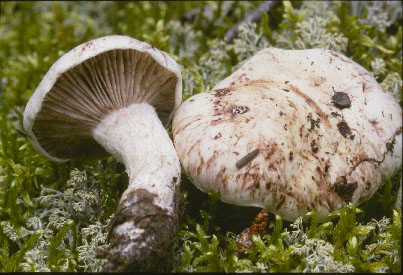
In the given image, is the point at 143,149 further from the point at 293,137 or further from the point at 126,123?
the point at 293,137

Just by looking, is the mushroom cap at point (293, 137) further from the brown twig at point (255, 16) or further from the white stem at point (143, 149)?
the brown twig at point (255, 16)

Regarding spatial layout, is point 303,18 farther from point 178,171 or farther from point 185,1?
point 178,171

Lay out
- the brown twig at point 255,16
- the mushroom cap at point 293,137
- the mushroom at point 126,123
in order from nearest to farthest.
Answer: the mushroom at point 126,123
the mushroom cap at point 293,137
the brown twig at point 255,16

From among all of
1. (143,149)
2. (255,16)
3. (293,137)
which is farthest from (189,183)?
(255,16)

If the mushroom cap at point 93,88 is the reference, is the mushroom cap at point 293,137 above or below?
below

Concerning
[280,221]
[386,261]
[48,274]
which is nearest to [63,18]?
[48,274]

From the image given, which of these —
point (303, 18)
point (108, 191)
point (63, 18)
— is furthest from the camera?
point (63, 18)

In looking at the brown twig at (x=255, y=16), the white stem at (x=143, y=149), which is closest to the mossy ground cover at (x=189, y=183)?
the brown twig at (x=255, y=16)
